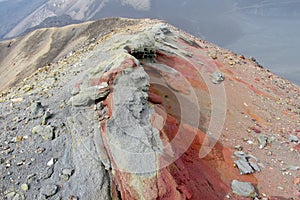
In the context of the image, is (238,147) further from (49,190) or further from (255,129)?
(49,190)

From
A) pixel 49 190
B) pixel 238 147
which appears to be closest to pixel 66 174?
pixel 49 190

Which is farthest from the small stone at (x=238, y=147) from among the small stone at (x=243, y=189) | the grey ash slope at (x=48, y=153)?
the grey ash slope at (x=48, y=153)

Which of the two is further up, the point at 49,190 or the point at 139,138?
the point at 139,138

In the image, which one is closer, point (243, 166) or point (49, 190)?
point (49, 190)

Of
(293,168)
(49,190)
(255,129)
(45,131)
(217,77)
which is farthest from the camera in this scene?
(217,77)

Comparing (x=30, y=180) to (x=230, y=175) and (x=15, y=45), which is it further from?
(x=15, y=45)

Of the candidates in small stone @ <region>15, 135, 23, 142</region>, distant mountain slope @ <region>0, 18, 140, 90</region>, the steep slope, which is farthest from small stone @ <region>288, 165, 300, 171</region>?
distant mountain slope @ <region>0, 18, 140, 90</region>
